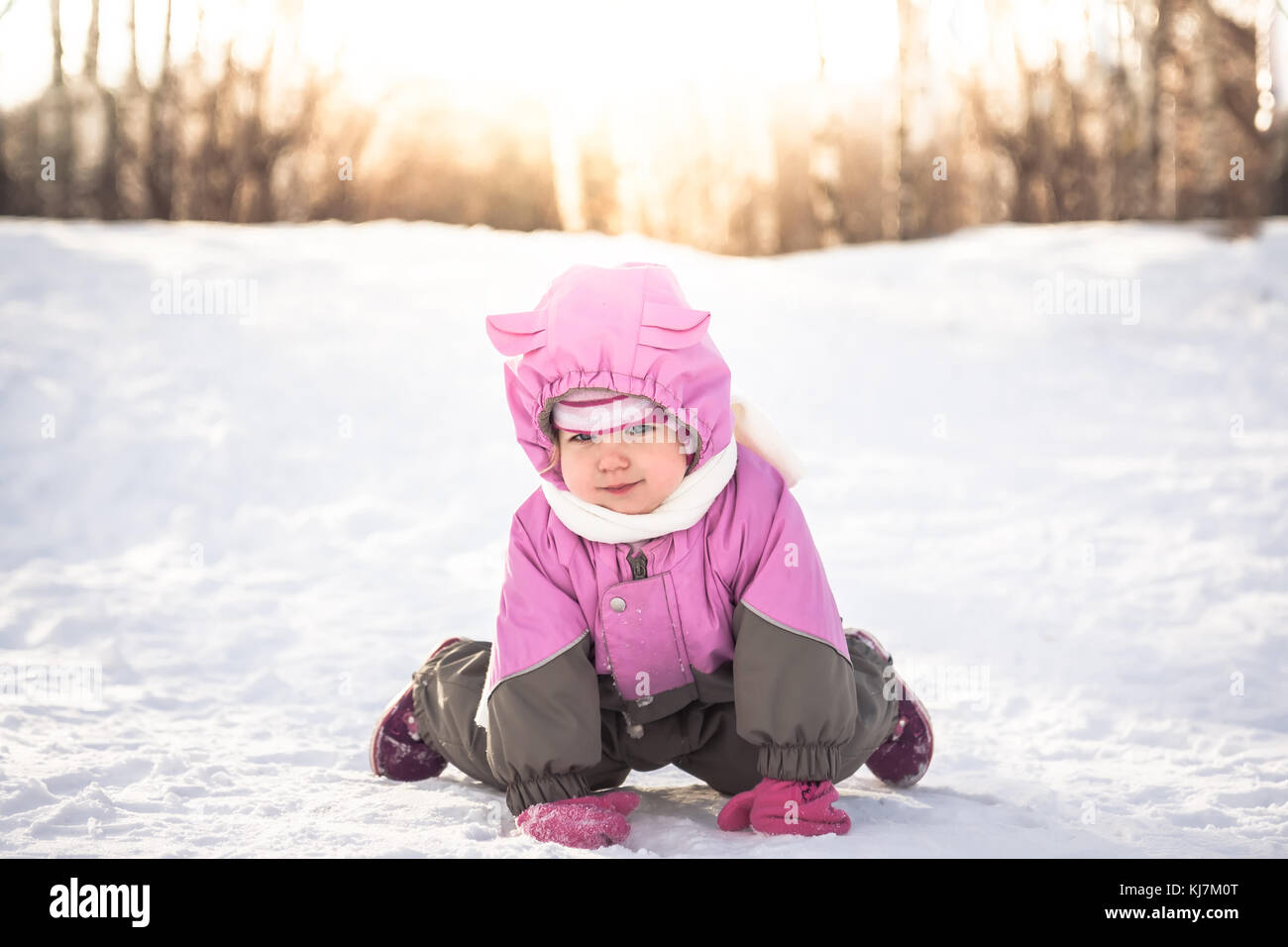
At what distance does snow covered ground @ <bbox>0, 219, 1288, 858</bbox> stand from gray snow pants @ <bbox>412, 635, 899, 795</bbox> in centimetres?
8

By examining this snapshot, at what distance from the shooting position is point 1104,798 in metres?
2.31

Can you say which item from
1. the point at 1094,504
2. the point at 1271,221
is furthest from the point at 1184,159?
the point at 1094,504

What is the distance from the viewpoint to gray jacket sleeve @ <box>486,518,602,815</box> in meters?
1.92

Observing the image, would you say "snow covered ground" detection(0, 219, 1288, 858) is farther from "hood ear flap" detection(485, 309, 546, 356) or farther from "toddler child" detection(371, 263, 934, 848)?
"hood ear flap" detection(485, 309, 546, 356)

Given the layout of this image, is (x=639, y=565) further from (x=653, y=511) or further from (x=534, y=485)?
(x=534, y=485)

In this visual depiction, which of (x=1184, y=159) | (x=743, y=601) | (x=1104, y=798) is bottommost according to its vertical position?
(x=1104, y=798)

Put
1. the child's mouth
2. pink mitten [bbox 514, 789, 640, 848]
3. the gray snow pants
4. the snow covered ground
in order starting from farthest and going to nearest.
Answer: the snow covered ground < the gray snow pants < the child's mouth < pink mitten [bbox 514, 789, 640, 848]

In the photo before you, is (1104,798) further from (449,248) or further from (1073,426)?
(449,248)

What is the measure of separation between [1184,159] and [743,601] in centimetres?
1092

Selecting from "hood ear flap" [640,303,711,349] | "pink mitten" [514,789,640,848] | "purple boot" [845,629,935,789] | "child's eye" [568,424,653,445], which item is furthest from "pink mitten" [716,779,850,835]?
"hood ear flap" [640,303,711,349]

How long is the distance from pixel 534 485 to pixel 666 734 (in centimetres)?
286

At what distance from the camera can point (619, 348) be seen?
1847mm

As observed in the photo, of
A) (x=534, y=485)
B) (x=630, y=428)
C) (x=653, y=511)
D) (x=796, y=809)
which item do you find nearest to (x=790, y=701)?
(x=796, y=809)
